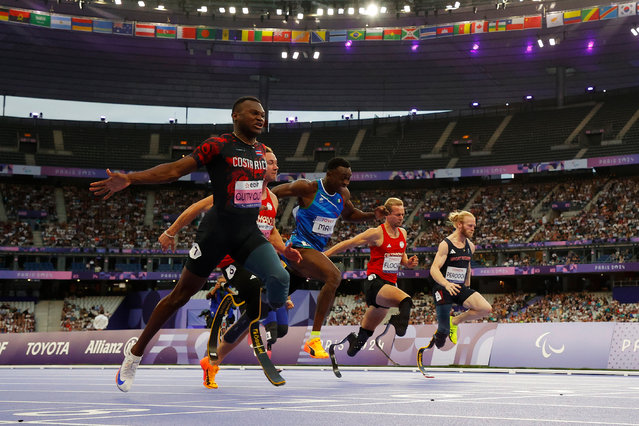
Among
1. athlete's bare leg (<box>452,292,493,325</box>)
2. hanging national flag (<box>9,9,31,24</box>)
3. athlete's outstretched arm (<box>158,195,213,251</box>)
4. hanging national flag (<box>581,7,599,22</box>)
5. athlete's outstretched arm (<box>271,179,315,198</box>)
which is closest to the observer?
athlete's outstretched arm (<box>158,195,213,251</box>)

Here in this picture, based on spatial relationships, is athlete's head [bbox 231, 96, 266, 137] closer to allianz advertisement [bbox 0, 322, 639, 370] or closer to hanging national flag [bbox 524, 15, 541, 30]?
allianz advertisement [bbox 0, 322, 639, 370]

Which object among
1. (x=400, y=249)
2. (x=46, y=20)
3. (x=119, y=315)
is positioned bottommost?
(x=119, y=315)

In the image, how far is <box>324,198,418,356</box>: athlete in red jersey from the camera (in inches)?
479

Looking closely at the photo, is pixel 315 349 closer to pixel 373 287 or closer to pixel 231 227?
pixel 373 287

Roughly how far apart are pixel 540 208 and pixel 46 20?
1307 inches

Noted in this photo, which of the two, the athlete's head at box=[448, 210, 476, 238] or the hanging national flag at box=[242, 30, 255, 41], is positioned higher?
the hanging national flag at box=[242, 30, 255, 41]

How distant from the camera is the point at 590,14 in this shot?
41219mm

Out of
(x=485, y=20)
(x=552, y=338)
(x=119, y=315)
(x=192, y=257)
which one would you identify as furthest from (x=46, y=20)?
(x=192, y=257)

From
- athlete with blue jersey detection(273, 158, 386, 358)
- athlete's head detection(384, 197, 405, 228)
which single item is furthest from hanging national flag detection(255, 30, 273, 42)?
athlete with blue jersey detection(273, 158, 386, 358)

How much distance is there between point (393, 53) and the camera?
48656 millimetres

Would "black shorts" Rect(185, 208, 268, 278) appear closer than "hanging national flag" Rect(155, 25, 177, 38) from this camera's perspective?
Yes

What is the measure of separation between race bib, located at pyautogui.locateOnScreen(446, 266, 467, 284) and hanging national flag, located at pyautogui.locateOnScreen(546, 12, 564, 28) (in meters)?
33.0

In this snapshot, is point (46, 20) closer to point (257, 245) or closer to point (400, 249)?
point (400, 249)

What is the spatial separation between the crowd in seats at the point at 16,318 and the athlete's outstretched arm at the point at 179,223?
40432 mm
